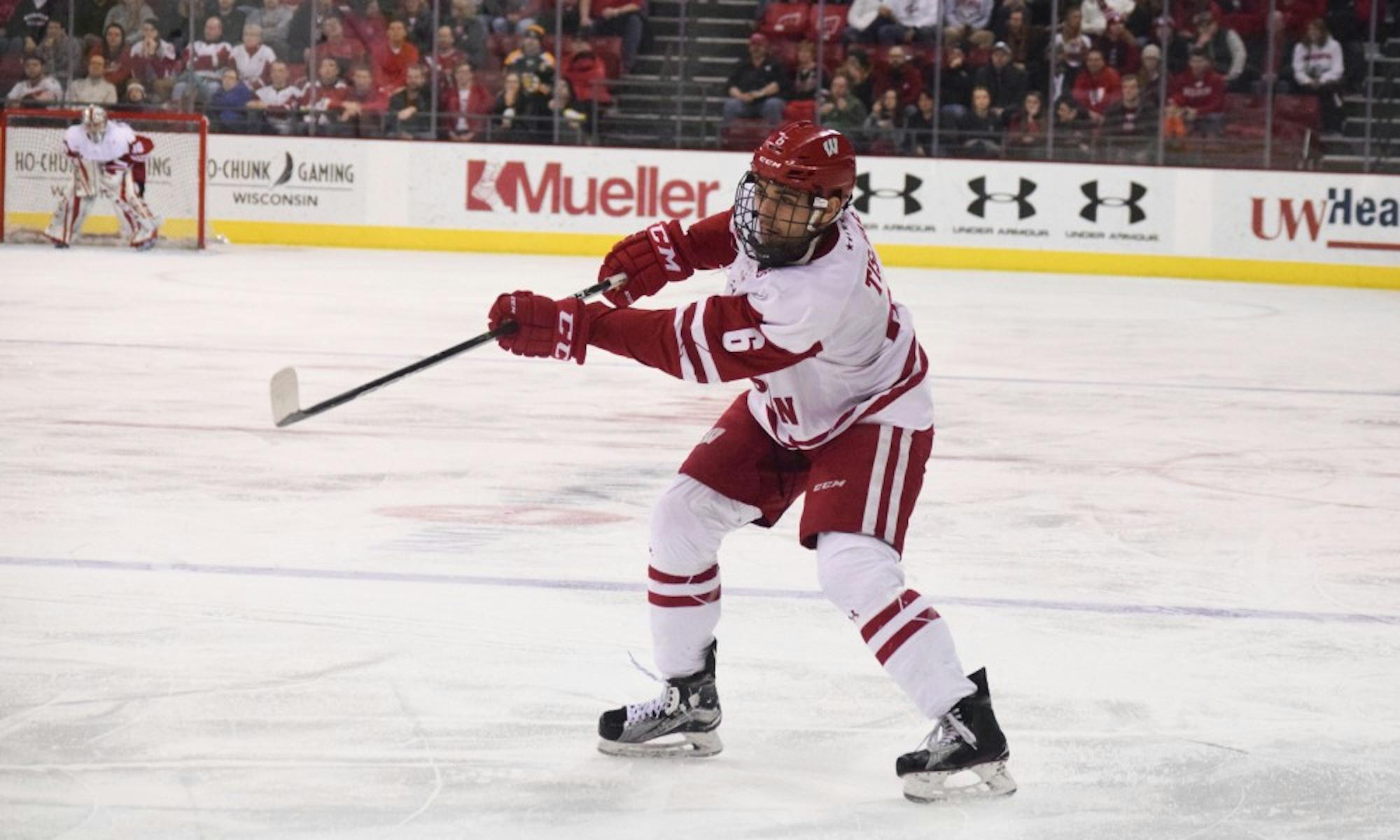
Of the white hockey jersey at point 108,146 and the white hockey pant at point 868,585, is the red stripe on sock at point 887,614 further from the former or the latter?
the white hockey jersey at point 108,146

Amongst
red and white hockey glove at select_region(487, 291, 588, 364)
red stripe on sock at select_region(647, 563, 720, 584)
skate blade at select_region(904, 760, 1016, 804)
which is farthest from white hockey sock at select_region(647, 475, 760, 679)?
skate blade at select_region(904, 760, 1016, 804)

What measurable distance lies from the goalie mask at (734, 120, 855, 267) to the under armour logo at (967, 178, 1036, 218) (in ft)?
37.8

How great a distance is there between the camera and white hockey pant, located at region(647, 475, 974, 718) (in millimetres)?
2832

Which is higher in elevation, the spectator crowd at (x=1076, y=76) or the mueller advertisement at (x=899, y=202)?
the spectator crowd at (x=1076, y=76)

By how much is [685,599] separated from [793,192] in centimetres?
71

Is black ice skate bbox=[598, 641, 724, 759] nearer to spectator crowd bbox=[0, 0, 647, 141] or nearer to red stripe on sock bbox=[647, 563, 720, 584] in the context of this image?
red stripe on sock bbox=[647, 563, 720, 584]

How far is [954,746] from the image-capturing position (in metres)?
2.83

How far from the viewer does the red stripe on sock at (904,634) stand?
2830mm

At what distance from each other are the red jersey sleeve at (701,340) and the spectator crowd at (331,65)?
12.1m

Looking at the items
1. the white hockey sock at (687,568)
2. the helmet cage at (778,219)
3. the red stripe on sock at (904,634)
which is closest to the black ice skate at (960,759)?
the red stripe on sock at (904,634)

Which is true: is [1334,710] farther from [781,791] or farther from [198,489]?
[198,489]

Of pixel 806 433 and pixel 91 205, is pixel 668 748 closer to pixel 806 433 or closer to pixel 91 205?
pixel 806 433

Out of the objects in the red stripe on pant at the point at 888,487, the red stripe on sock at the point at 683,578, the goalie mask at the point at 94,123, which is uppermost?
the goalie mask at the point at 94,123

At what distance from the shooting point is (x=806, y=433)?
2990mm
